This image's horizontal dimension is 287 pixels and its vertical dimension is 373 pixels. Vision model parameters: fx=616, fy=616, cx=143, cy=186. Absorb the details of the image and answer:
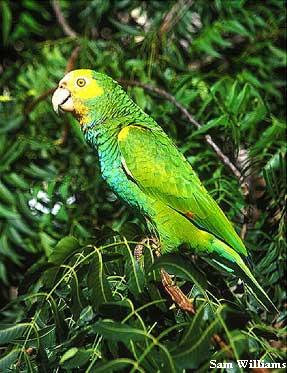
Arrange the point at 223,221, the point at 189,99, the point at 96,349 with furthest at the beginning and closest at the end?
1. the point at 189,99
2. the point at 223,221
3. the point at 96,349

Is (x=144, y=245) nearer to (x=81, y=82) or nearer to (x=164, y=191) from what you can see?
(x=164, y=191)

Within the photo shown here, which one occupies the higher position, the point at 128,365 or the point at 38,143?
the point at 38,143

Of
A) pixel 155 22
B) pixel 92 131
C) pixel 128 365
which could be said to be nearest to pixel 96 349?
pixel 128 365

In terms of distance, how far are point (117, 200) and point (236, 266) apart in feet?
2.71

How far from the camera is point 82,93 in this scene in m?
1.49

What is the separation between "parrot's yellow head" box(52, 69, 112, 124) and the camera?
1.50 m

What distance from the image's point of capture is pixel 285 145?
1.76 m

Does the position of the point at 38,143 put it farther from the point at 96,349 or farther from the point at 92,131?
the point at 96,349

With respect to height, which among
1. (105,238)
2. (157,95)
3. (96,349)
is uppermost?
(157,95)

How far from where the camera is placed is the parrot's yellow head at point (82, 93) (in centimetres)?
150

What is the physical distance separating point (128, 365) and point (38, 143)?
1.36m

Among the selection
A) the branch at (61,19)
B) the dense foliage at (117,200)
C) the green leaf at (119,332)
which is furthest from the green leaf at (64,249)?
the branch at (61,19)

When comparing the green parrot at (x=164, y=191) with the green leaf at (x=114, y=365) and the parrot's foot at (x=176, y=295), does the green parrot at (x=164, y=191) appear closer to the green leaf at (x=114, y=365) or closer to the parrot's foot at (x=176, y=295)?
the parrot's foot at (x=176, y=295)

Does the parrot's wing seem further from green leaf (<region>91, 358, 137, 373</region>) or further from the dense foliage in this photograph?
green leaf (<region>91, 358, 137, 373</region>)
